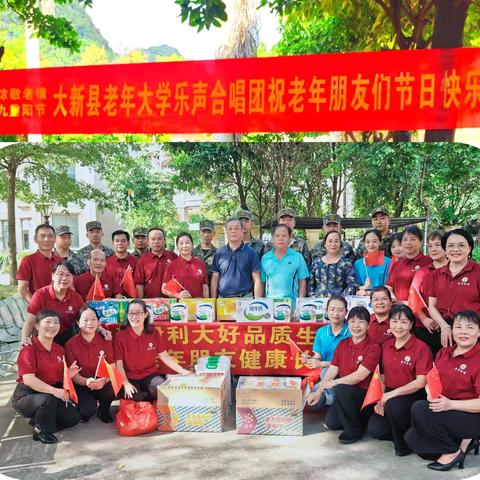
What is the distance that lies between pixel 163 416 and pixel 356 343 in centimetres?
124

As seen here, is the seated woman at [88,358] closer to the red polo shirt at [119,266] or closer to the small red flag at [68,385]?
the small red flag at [68,385]

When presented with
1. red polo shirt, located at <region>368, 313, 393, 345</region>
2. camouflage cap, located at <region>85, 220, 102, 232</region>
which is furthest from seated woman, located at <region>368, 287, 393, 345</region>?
camouflage cap, located at <region>85, 220, 102, 232</region>

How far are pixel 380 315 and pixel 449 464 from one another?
2.83 ft

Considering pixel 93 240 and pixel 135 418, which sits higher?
pixel 93 240

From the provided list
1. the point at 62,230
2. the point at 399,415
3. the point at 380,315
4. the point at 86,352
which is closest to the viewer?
the point at 399,415

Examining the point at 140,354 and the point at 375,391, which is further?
the point at 140,354

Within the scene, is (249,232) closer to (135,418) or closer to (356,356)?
(356,356)

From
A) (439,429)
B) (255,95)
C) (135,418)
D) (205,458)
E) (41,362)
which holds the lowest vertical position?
(205,458)

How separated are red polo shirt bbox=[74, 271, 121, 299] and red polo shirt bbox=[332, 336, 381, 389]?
5.67ft

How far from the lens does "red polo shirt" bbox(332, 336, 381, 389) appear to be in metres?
2.82

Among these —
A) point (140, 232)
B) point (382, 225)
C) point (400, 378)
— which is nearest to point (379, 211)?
point (382, 225)

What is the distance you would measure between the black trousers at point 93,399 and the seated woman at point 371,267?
5.91 feet

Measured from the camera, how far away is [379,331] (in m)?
2.99

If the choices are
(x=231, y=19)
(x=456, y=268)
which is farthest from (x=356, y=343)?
(x=231, y=19)
